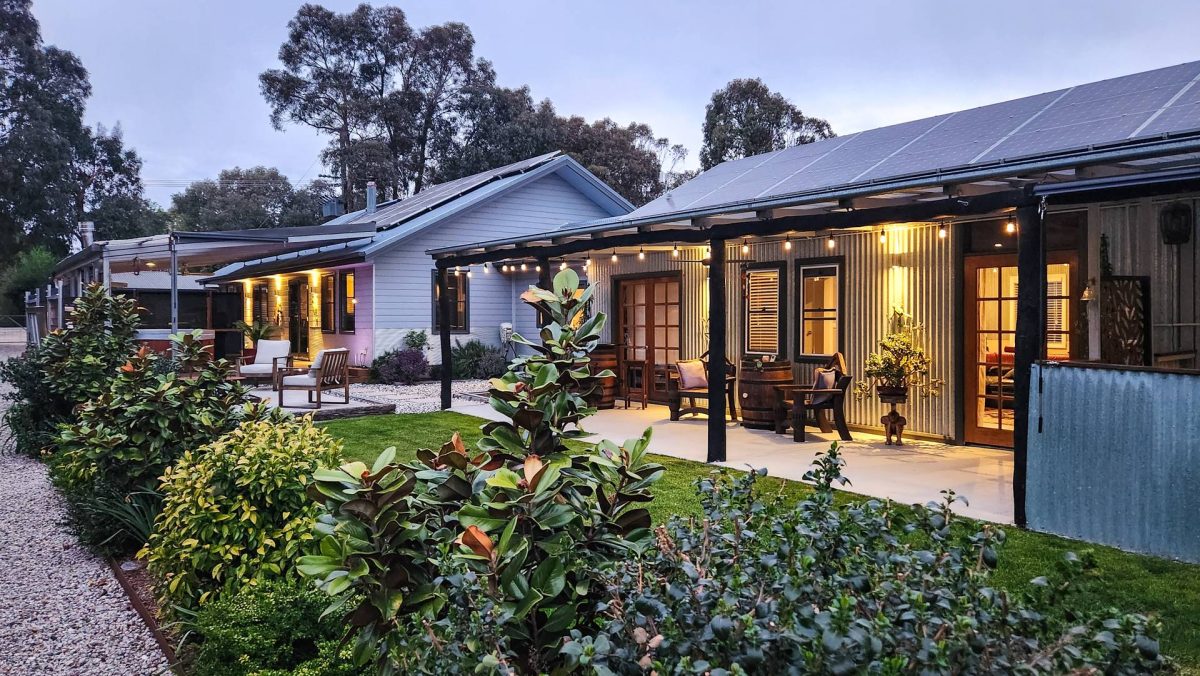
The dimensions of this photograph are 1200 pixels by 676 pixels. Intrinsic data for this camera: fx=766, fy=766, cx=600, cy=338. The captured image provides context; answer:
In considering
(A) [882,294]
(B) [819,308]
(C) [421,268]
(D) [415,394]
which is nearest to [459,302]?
(C) [421,268]

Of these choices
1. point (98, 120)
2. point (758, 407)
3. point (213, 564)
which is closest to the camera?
point (213, 564)

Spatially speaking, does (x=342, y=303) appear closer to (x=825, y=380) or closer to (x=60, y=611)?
(x=825, y=380)

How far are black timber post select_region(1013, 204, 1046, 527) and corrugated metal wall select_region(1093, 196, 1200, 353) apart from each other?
9.92 ft

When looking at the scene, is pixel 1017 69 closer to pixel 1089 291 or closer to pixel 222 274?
pixel 1089 291

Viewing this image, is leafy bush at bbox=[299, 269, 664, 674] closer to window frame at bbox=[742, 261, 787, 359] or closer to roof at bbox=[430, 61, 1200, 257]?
roof at bbox=[430, 61, 1200, 257]

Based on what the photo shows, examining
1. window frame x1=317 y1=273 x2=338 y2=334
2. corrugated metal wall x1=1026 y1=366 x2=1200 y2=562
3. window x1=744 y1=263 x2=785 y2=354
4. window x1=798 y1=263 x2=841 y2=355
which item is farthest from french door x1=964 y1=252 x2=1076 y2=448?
window frame x1=317 y1=273 x2=338 y2=334

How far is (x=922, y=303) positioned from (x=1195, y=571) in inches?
A: 194

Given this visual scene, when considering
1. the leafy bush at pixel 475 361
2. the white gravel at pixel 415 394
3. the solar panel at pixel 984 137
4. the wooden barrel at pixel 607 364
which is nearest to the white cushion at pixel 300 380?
the white gravel at pixel 415 394

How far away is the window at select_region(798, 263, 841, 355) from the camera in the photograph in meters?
10.0

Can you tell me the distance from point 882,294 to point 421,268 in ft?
35.3

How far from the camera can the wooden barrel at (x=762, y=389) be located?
988 centimetres

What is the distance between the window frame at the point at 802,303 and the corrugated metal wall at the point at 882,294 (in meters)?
0.04

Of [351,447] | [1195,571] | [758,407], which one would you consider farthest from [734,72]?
[1195,571]

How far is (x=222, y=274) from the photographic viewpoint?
1997 cm
